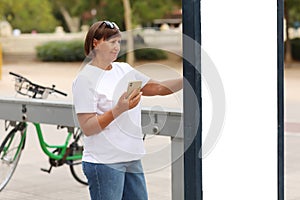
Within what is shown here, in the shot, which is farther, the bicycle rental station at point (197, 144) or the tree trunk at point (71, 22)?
the tree trunk at point (71, 22)

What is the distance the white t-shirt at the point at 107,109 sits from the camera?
3.84 m

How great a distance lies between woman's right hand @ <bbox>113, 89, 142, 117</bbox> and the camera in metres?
3.67

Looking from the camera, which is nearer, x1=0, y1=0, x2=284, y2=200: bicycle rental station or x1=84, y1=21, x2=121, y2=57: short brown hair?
x1=0, y1=0, x2=284, y2=200: bicycle rental station

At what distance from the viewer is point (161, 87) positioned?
4.07 m

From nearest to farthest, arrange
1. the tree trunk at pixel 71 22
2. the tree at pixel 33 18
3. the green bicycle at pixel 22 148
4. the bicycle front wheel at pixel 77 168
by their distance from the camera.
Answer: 1. the green bicycle at pixel 22 148
2. the bicycle front wheel at pixel 77 168
3. the tree at pixel 33 18
4. the tree trunk at pixel 71 22

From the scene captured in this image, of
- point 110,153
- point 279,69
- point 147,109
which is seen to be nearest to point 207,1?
point 279,69

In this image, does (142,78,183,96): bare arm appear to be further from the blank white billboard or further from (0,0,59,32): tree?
(0,0,59,32): tree

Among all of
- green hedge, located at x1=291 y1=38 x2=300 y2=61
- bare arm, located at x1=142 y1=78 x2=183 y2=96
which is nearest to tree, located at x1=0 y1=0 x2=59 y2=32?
green hedge, located at x1=291 y1=38 x2=300 y2=61

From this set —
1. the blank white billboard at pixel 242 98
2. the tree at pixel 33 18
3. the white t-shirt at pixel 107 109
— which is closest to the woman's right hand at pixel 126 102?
the white t-shirt at pixel 107 109

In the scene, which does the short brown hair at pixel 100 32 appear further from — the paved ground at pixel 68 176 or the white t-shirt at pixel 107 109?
the paved ground at pixel 68 176

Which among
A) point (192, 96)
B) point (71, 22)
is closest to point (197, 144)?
point (192, 96)

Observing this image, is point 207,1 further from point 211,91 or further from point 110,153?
point 110,153

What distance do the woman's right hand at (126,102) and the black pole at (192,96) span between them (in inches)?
12.6

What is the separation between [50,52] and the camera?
114 ft
